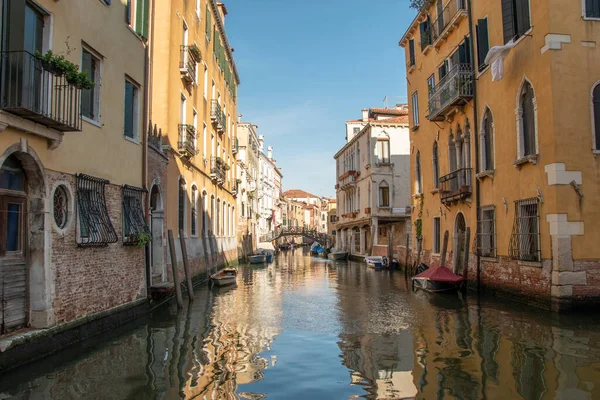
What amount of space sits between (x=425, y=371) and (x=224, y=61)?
72.1ft

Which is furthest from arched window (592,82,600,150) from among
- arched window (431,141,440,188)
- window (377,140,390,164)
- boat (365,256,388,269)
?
window (377,140,390,164)

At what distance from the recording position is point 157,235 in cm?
1362

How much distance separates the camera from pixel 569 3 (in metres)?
10.7

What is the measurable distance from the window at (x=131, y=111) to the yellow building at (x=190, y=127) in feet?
4.82

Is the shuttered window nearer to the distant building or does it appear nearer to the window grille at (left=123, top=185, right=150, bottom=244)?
the window grille at (left=123, top=185, right=150, bottom=244)

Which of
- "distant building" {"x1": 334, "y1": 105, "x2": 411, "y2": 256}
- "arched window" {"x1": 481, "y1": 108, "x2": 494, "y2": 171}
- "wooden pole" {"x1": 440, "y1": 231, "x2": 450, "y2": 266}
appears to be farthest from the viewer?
"distant building" {"x1": 334, "y1": 105, "x2": 411, "y2": 256}

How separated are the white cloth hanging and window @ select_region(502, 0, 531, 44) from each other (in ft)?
0.99

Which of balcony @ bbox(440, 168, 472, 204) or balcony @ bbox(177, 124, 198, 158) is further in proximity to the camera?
balcony @ bbox(177, 124, 198, 158)

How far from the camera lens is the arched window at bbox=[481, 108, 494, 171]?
14.2 m

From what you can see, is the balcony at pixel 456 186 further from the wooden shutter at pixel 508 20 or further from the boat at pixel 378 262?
the boat at pixel 378 262

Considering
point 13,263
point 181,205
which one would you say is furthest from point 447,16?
point 13,263

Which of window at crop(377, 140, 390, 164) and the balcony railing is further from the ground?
window at crop(377, 140, 390, 164)

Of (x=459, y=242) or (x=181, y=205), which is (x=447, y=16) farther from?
(x=181, y=205)

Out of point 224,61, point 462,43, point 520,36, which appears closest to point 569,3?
point 520,36
